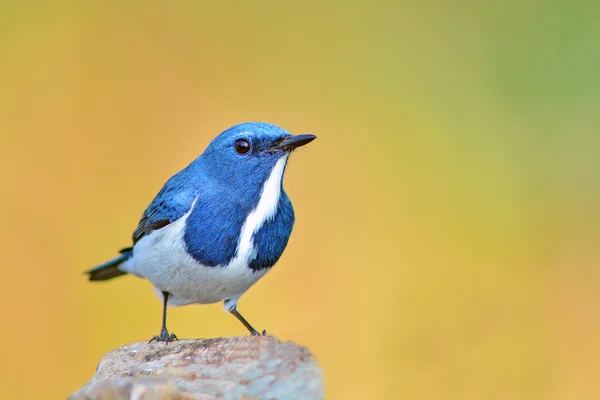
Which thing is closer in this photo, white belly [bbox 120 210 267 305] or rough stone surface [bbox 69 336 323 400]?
rough stone surface [bbox 69 336 323 400]

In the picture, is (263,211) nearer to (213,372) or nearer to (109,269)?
(213,372)

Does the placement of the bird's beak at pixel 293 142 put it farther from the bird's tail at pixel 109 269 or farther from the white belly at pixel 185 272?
the bird's tail at pixel 109 269

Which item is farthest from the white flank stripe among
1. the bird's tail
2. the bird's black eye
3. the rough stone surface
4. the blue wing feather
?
the bird's tail

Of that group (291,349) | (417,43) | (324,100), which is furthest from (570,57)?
(291,349)

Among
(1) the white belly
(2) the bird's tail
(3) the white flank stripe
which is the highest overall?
(3) the white flank stripe

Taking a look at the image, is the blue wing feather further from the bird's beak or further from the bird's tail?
the bird's tail

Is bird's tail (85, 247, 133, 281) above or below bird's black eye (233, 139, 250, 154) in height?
below

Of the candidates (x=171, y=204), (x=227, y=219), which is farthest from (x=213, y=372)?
(x=171, y=204)

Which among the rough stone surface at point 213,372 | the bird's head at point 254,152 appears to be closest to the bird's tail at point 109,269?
the bird's head at point 254,152
